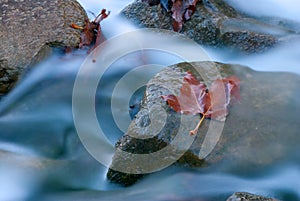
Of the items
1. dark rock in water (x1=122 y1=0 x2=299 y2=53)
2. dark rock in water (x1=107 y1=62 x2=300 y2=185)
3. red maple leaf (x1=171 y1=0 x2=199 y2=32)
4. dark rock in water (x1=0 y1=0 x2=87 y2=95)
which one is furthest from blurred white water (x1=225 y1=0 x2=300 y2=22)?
dark rock in water (x1=107 y1=62 x2=300 y2=185)

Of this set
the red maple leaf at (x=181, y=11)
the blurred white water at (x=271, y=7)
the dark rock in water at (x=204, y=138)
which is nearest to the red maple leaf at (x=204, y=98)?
the dark rock in water at (x=204, y=138)

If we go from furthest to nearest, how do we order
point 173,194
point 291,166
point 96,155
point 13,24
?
point 13,24 < point 96,155 < point 291,166 < point 173,194

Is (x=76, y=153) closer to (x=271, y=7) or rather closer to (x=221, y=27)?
(x=221, y=27)

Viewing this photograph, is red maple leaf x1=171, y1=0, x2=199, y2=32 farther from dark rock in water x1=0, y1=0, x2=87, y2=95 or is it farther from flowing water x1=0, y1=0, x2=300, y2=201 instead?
dark rock in water x1=0, y1=0, x2=87, y2=95

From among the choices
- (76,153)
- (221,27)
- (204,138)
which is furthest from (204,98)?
(221,27)

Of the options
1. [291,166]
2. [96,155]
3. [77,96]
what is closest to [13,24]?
[77,96]

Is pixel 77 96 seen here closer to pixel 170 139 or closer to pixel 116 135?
pixel 116 135
